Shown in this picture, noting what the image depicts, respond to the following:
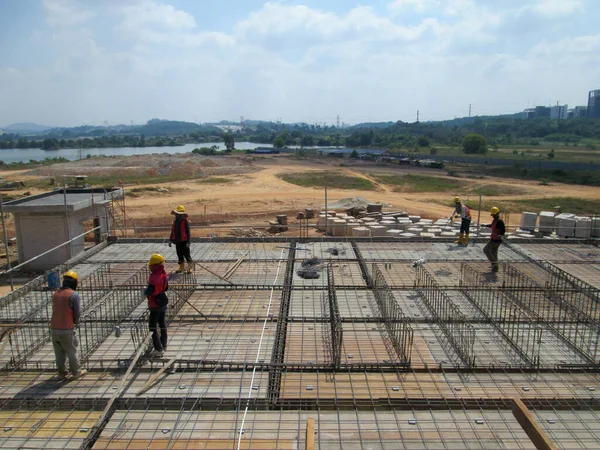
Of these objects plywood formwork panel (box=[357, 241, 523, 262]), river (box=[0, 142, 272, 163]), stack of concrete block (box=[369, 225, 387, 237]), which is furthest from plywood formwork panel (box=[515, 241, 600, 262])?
river (box=[0, 142, 272, 163])

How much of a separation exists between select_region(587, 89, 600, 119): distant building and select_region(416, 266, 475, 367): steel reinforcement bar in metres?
A: 207

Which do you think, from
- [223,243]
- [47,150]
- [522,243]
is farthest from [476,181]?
[47,150]

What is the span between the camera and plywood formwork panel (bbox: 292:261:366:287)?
9789 millimetres

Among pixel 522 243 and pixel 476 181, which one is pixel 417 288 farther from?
pixel 476 181

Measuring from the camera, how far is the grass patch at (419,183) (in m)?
40.6

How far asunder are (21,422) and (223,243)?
8.48 m

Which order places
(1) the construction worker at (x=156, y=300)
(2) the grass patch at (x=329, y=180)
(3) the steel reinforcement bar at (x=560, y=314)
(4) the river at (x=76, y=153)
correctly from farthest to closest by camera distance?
(4) the river at (x=76, y=153), (2) the grass patch at (x=329, y=180), (3) the steel reinforcement bar at (x=560, y=314), (1) the construction worker at (x=156, y=300)

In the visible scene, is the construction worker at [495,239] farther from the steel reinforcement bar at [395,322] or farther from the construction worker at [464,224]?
the steel reinforcement bar at [395,322]

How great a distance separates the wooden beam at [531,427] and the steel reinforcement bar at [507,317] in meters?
1.77

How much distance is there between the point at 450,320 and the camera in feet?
25.3

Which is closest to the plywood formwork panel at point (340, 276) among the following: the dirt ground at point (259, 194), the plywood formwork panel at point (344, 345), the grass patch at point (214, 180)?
the plywood formwork panel at point (344, 345)

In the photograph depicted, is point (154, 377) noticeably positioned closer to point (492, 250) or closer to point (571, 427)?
point (571, 427)

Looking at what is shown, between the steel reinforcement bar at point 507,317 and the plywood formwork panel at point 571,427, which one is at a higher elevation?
the steel reinforcement bar at point 507,317

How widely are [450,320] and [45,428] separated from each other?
19.3ft
